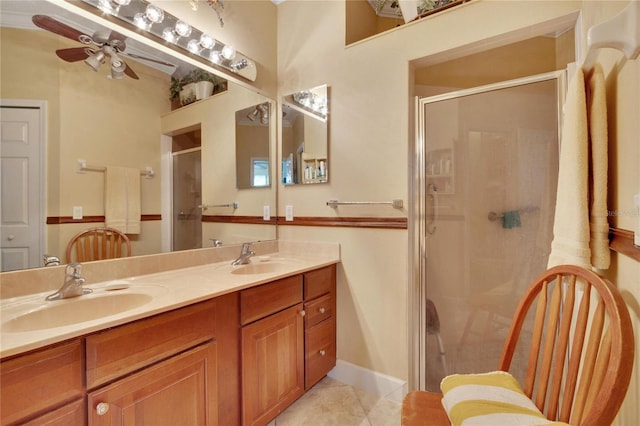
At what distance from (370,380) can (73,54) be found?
2.28m

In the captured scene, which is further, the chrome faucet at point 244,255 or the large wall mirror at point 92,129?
A: the chrome faucet at point 244,255

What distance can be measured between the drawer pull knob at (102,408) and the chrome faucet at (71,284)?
1.56 ft

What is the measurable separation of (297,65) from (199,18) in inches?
27.6

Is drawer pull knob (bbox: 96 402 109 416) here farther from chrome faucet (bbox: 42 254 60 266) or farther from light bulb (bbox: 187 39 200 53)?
A: light bulb (bbox: 187 39 200 53)

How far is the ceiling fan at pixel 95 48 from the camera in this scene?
1156mm

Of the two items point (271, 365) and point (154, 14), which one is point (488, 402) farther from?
point (154, 14)

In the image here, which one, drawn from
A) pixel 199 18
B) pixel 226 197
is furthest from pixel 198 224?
pixel 199 18

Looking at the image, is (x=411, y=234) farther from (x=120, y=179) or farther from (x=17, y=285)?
(x=17, y=285)

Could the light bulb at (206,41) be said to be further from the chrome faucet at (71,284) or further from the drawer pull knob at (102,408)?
the drawer pull knob at (102,408)

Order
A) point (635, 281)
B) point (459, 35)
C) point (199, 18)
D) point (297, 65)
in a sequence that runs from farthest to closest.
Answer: point (297, 65)
point (199, 18)
point (459, 35)
point (635, 281)

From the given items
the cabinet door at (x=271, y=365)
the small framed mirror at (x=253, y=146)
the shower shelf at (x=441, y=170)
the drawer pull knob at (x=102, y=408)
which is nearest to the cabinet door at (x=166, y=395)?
the drawer pull knob at (x=102, y=408)

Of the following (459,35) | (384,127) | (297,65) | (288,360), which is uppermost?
(297,65)

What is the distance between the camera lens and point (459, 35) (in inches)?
59.2

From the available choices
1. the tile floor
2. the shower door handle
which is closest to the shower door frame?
the shower door handle
